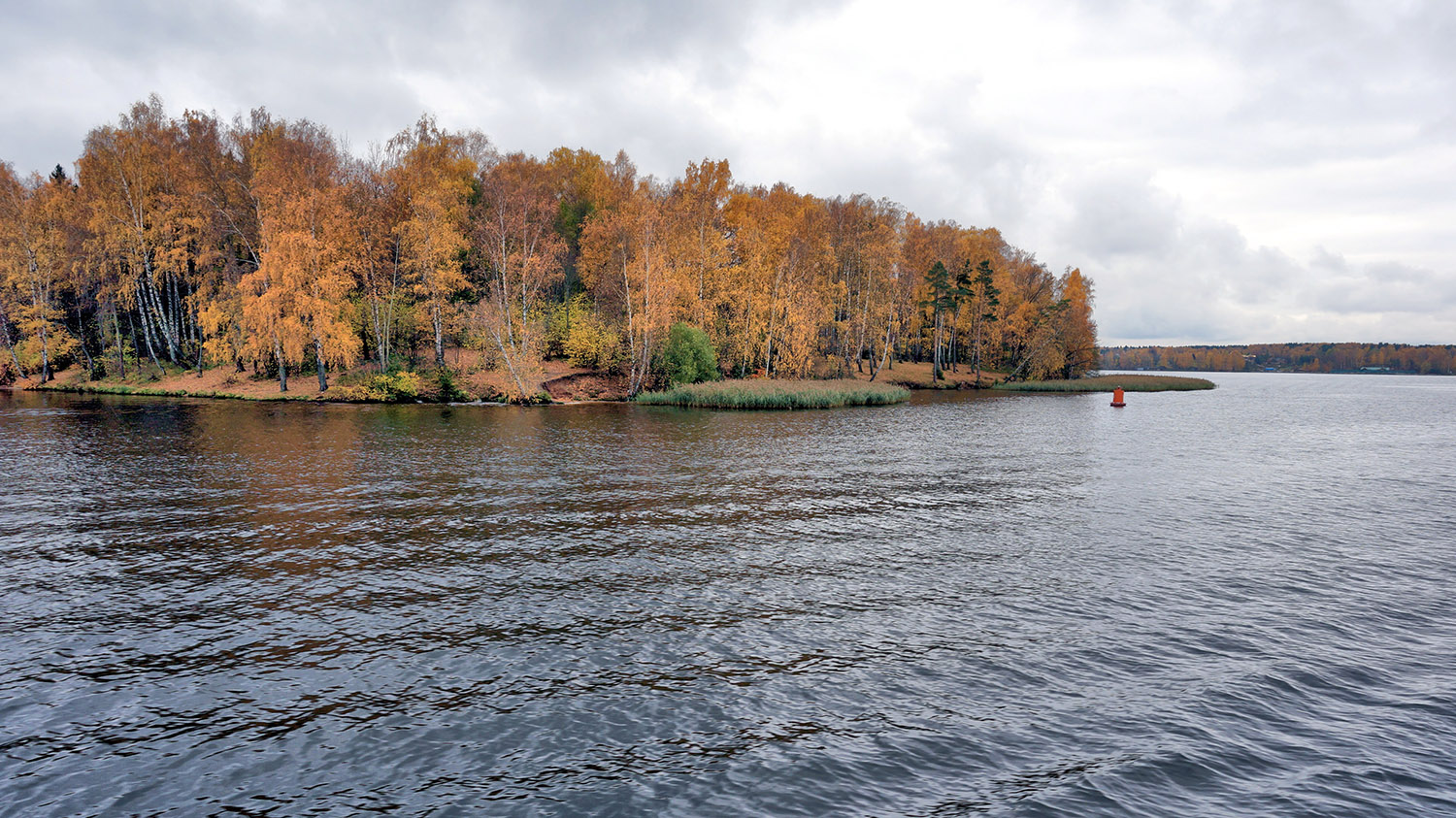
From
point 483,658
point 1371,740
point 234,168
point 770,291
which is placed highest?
point 234,168

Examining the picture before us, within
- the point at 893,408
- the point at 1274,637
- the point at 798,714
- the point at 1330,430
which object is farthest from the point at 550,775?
the point at 1330,430

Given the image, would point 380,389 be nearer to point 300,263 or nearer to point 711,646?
point 300,263

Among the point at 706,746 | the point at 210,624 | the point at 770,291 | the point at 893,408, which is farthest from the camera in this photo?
the point at 770,291

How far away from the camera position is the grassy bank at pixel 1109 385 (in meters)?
86.2

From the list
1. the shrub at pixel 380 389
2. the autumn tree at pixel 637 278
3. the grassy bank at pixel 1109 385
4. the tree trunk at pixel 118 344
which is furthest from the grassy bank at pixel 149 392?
the grassy bank at pixel 1109 385

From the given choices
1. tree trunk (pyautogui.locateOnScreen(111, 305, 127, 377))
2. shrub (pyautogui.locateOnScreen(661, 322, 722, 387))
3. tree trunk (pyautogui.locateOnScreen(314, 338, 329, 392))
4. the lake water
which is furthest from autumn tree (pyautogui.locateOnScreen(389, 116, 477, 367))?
the lake water

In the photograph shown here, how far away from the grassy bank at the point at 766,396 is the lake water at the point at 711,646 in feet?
101

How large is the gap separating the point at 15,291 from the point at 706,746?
271ft

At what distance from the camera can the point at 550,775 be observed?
6996 mm

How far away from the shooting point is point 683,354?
58031 mm

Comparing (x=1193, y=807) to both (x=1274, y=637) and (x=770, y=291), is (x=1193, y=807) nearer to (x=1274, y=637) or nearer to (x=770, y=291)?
(x=1274, y=637)

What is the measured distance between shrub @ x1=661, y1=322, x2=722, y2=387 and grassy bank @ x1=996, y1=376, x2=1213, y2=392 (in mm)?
46656

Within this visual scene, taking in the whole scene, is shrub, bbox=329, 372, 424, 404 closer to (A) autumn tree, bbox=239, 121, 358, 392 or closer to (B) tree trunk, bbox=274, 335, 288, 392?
(A) autumn tree, bbox=239, 121, 358, 392

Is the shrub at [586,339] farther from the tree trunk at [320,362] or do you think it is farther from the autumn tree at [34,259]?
the autumn tree at [34,259]
